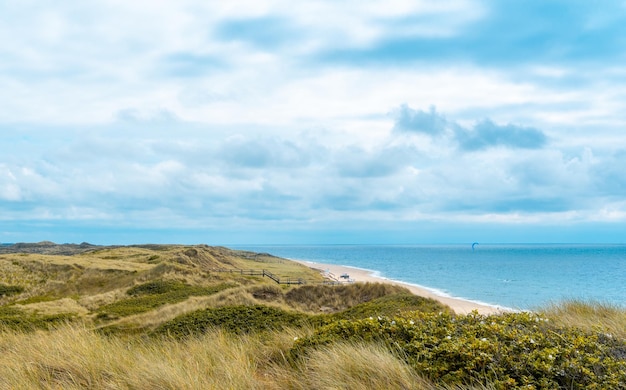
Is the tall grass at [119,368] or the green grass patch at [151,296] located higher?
the tall grass at [119,368]

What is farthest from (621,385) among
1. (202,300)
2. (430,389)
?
(202,300)

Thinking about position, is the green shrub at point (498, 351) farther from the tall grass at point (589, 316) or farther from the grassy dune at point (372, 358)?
the tall grass at point (589, 316)

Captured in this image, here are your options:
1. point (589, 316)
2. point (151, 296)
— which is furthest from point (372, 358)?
point (151, 296)

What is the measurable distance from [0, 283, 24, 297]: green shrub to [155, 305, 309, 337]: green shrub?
2761cm

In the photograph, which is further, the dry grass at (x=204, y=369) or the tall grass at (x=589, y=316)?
the tall grass at (x=589, y=316)

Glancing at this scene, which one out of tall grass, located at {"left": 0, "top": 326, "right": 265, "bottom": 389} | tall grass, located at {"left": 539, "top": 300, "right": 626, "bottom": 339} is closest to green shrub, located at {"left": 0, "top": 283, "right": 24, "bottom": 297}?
tall grass, located at {"left": 0, "top": 326, "right": 265, "bottom": 389}

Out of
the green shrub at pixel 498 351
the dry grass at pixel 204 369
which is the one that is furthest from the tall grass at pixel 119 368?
the green shrub at pixel 498 351

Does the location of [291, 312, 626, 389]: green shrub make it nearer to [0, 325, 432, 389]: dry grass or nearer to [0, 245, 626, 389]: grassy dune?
[0, 245, 626, 389]: grassy dune

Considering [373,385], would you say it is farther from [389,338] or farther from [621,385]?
[621,385]

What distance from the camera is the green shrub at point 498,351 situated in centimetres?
472

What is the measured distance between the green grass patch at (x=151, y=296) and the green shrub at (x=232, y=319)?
10588mm

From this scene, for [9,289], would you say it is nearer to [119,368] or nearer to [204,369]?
[119,368]

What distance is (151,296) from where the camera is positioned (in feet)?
104

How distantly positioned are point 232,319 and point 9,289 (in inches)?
1197
